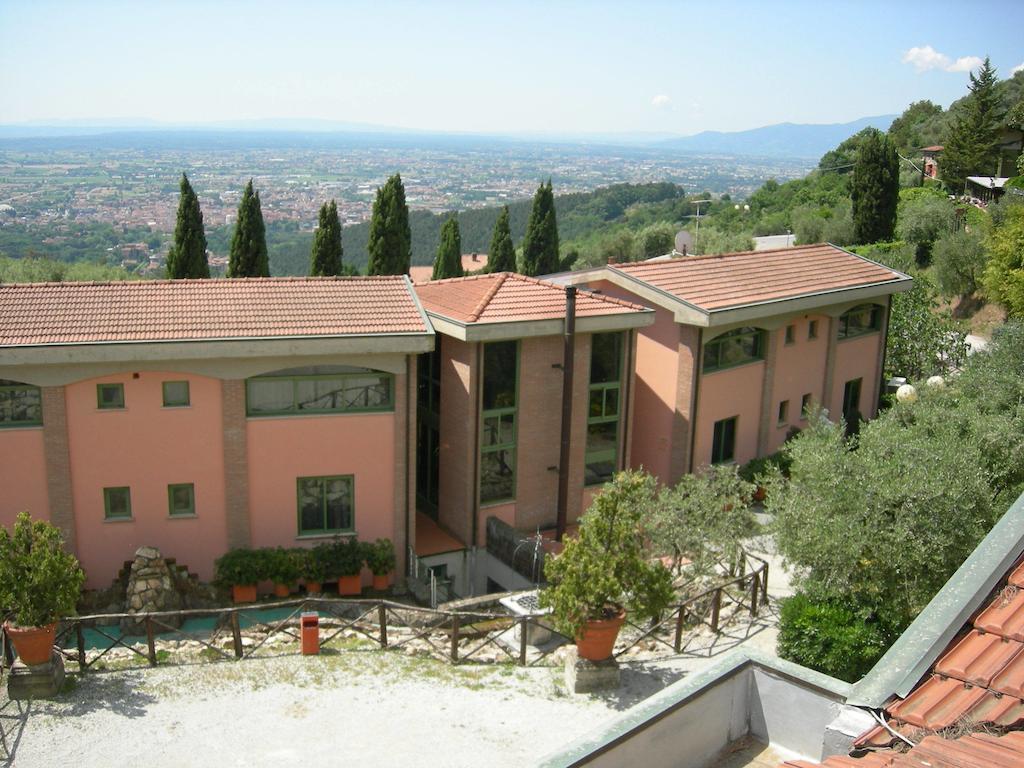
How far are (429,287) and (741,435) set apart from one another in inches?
382

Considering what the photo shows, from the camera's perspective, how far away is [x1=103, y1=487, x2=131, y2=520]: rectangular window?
1989 cm

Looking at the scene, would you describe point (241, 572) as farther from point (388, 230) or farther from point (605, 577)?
point (388, 230)

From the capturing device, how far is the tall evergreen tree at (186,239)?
123 ft

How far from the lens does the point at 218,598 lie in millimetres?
20281

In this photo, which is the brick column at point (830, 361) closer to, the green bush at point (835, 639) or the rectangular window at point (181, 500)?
the green bush at point (835, 639)

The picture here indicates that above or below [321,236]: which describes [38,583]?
below

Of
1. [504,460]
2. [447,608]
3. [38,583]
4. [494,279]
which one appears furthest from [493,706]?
[494,279]

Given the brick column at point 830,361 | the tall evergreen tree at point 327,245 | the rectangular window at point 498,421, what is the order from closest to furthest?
the rectangular window at point 498,421 → the brick column at point 830,361 → the tall evergreen tree at point 327,245

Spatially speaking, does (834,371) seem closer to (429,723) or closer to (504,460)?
(504,460)

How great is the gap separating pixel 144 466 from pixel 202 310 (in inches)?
135

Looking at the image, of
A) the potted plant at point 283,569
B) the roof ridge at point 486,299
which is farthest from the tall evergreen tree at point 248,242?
the potted plant at point 283,569

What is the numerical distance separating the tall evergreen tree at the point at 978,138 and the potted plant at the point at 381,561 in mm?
58393

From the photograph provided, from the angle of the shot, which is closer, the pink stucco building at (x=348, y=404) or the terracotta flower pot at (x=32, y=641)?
the terracotta flower pot at (x=32, y=641)

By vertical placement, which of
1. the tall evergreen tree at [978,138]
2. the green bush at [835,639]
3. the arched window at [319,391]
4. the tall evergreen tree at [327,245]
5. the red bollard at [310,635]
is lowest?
the red bollard at [310,635]
